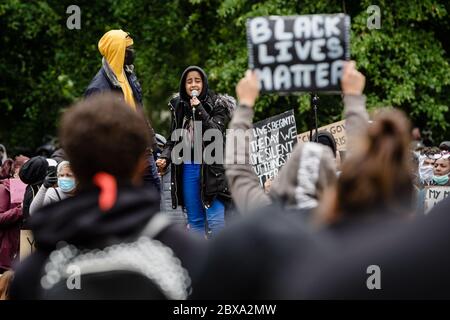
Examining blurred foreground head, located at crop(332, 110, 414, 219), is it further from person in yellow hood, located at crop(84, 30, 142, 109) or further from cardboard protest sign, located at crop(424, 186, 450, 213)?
cardboard protest sign, located at crop(424, 186, 450, 213)

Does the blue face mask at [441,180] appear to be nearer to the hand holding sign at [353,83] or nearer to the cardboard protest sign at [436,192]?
the cardboard protest sign at [436,192]

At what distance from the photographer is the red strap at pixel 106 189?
3.33 metres

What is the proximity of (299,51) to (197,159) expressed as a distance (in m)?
4.44

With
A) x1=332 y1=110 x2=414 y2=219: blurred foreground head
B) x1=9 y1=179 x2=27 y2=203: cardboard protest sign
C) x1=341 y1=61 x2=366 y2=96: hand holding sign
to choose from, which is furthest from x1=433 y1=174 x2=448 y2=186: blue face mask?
x1=332 y1=110 x2=414 y2=219: blurred foreground head

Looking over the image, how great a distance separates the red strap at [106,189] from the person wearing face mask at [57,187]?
5780 mm

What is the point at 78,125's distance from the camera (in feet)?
11.3

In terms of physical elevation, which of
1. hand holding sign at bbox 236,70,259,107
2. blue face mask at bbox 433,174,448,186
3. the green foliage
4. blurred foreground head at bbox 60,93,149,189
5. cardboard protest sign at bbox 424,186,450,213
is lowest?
cardboard protest sign at bbox 424,186,450,213

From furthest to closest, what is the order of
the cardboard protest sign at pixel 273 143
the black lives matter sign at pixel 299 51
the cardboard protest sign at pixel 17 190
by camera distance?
the cardboard protest sign at pixel 273 143, the cardboard protest sign at pixel 17 190, the black lives matter sign at pixel 299 51

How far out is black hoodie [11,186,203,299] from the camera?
10.9 ft

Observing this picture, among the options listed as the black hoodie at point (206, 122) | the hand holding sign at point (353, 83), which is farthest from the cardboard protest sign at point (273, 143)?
the hand holding sign at point (353, 83)

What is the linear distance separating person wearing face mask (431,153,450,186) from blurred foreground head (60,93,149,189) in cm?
811

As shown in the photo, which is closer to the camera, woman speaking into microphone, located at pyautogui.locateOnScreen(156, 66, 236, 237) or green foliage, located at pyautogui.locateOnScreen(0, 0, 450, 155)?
woman speaking into microphone, located at pyautogui.locateOnScreen(156, 66, 236, 237)

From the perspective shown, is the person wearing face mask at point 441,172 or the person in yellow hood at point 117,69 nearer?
the person in yellow hood at point 117,69

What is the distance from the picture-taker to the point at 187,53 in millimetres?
21734
